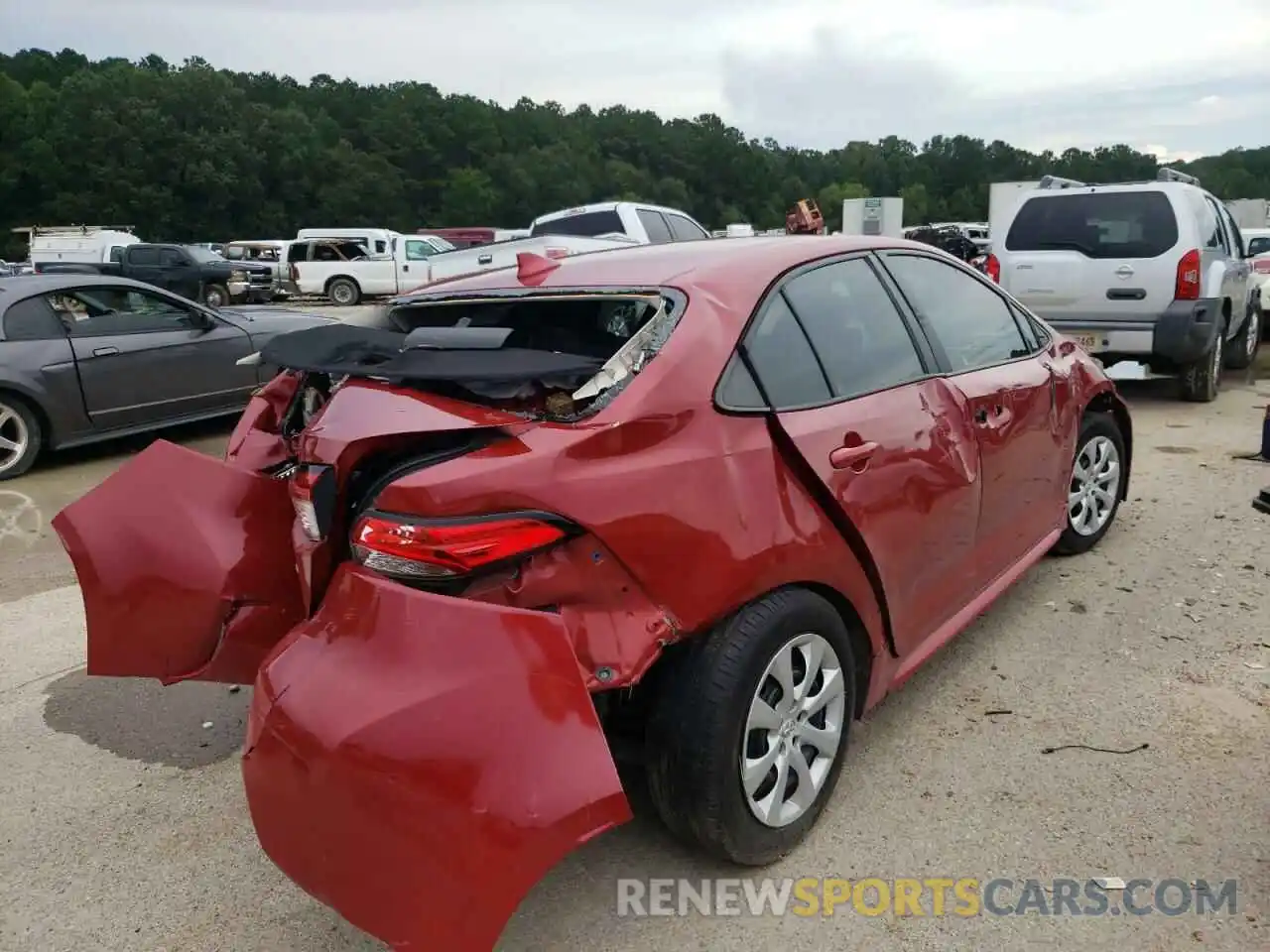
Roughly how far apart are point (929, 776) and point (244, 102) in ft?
272

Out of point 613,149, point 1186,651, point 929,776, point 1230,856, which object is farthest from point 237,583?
point 613,149

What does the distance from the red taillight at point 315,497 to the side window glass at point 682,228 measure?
10.8 meters

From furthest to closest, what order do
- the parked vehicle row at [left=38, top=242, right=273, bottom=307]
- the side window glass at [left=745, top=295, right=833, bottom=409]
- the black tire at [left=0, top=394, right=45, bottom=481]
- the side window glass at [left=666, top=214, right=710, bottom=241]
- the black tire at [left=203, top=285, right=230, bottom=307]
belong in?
the black tire at [left=203, top=285, right=230, bottom=307]
the parked vehicle row at [left=38, top=242, right=273, bottom=307]
the side window glass at [left=666, top=214, right=710, bottom=241]
the black tire at [left=0, top=394, right=45, bottom=481]
the side window glass at [left=745, top=295, right=833, bottom=409]

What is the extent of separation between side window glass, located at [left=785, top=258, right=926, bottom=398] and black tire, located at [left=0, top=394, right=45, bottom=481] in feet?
21.9

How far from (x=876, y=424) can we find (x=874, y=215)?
2211 centimetres

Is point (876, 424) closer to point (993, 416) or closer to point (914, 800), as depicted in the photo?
point (993, 416)

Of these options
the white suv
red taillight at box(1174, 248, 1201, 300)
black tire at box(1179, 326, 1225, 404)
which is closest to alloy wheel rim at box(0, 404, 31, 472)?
the white suv

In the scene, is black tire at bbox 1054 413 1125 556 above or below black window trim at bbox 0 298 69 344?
below

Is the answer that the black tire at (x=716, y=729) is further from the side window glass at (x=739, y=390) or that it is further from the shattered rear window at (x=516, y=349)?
the shattered rear window at (x=516, y=349)

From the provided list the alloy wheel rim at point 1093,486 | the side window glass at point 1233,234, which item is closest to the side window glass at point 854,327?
the alloy wheel rim at point 1093,486

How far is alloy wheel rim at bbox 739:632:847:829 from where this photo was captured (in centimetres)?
248

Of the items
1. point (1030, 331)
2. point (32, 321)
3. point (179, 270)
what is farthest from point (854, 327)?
point (179, 270)

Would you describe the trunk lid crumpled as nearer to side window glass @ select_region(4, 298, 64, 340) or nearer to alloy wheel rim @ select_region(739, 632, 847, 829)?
alloy wheel rim @ select_region(739, 632, 847, 829)

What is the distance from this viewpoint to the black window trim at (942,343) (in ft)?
10.9
